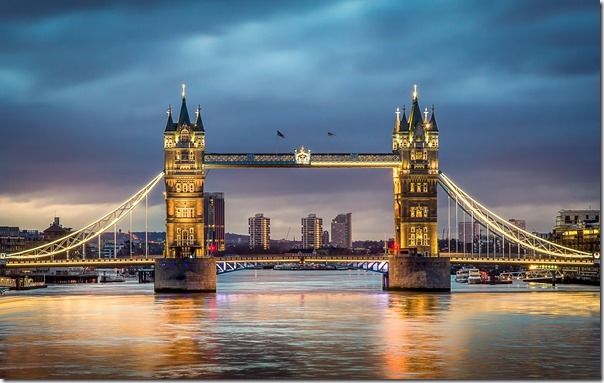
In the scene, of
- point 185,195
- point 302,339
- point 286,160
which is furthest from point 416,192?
point 302,339

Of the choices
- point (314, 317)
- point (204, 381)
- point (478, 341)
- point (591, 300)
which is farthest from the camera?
point (591, 300)

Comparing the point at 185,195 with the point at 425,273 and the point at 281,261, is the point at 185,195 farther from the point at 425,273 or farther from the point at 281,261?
the point at 425,273

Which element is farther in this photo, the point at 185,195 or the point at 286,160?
the point at 185,195

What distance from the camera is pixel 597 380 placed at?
51.0m

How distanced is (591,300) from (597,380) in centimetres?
5601

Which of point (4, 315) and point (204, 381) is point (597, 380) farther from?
point (4, 315)

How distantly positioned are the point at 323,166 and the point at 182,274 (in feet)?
53.4

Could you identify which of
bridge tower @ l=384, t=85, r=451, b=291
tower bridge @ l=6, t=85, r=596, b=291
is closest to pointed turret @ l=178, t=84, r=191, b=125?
tower bridge @ l=6, t=85, r=596, b=291

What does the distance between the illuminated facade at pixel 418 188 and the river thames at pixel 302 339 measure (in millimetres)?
17617

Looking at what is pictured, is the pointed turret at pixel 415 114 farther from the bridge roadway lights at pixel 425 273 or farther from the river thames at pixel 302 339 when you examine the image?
the river thames at pixel 302 339

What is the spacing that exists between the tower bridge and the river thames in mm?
11889

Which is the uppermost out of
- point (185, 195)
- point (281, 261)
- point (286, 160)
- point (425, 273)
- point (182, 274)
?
point (286, 160)

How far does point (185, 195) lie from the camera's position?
120 metres

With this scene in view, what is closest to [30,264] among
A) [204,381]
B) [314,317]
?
[314,317]
